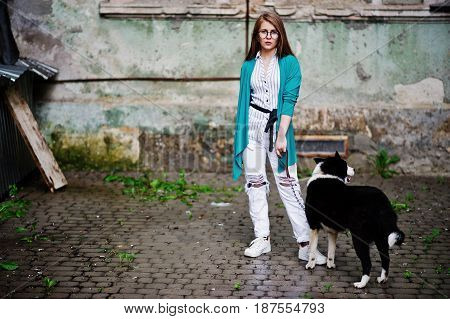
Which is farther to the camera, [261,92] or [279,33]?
[261,92]

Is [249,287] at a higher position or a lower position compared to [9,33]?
lower

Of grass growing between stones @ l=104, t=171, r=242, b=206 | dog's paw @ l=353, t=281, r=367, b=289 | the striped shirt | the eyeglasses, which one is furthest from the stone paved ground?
the eyeglasses

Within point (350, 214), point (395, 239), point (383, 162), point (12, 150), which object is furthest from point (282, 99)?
point (12, 150)

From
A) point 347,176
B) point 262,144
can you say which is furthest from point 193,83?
point 347,176

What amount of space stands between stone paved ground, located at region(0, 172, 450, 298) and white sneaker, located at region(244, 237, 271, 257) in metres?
0.07

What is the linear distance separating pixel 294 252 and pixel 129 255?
167 centimetres

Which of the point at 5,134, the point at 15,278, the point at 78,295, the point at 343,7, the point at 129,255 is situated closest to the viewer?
the point at 78,295

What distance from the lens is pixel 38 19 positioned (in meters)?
8.82

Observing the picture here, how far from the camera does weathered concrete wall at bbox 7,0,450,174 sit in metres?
8.79

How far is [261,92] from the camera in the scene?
5660 millimetres

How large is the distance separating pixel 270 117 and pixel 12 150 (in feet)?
13.0

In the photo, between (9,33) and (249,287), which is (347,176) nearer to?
(249,287)

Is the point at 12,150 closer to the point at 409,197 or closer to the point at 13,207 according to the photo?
the point at 13,207

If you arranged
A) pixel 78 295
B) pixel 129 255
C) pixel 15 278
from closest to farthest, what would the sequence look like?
pixel 78 295 → pixel 15 278 → pixel 129 255
